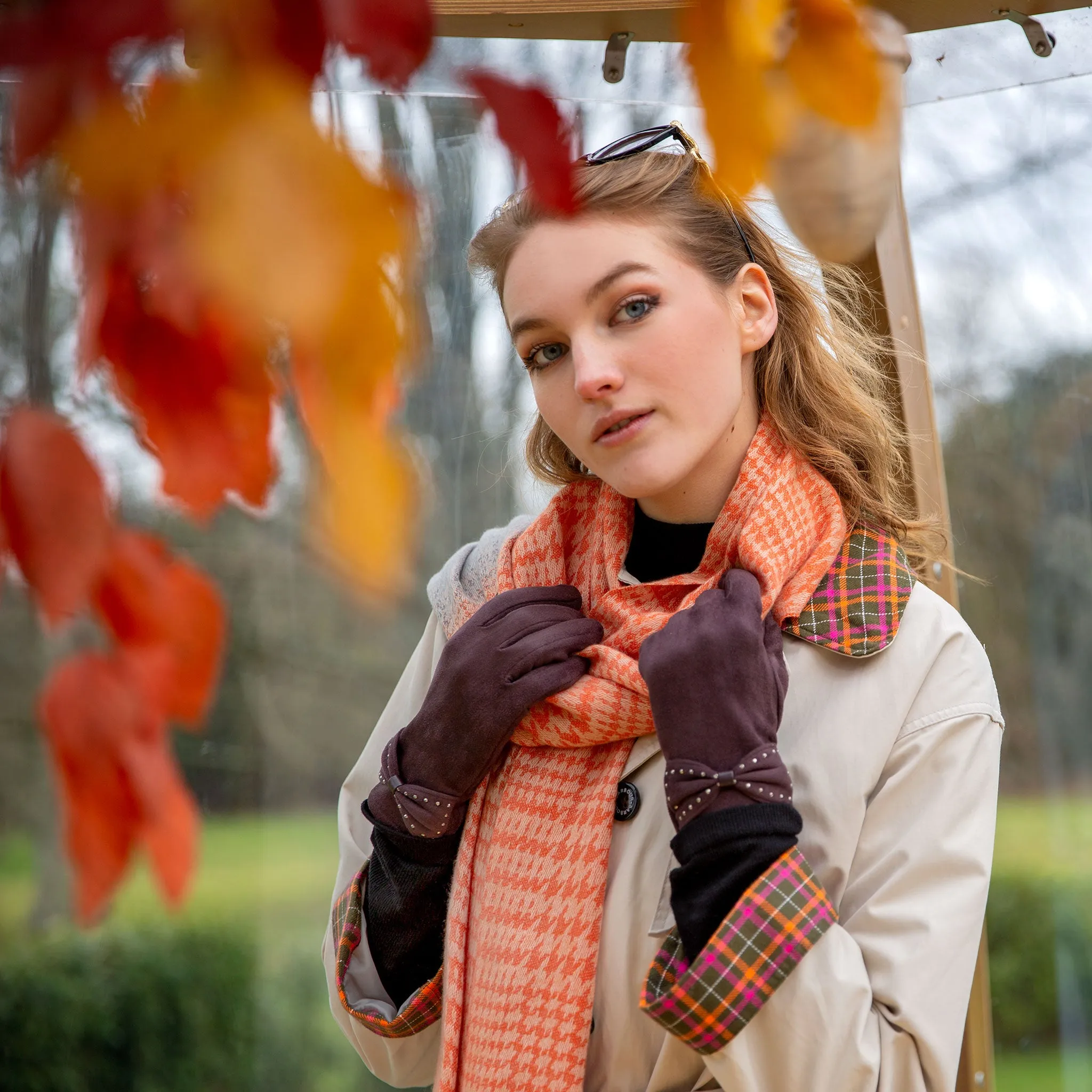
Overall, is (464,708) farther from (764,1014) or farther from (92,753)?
(92,753)

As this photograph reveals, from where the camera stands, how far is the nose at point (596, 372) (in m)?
1.36

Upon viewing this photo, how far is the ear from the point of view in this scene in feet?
4.97

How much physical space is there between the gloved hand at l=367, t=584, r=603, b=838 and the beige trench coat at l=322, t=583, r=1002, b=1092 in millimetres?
155

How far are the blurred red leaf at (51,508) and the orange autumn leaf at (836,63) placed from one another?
30cm

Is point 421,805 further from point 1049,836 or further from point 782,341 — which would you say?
point 1049,836

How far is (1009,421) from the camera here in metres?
2.42

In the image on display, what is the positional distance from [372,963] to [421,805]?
271 mm

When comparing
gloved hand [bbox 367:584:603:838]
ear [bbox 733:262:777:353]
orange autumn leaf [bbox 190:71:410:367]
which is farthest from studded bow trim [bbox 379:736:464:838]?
orange autumn leaf [bbox 190:71:410:367]

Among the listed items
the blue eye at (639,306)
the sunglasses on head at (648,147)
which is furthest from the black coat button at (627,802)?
the sunglasses on head at (648,147)

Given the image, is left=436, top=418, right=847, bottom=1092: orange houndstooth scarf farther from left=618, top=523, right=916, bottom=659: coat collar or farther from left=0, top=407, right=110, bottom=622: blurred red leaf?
left=0, top=407, right=110, bottom=622: blurred red leaf

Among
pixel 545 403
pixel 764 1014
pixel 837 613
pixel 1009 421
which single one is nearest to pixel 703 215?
pixel 545 403

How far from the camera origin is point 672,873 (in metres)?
1.27

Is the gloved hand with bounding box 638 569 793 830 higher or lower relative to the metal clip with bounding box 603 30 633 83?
lower

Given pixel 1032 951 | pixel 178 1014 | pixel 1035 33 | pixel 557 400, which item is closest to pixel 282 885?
pixel 178 1014
